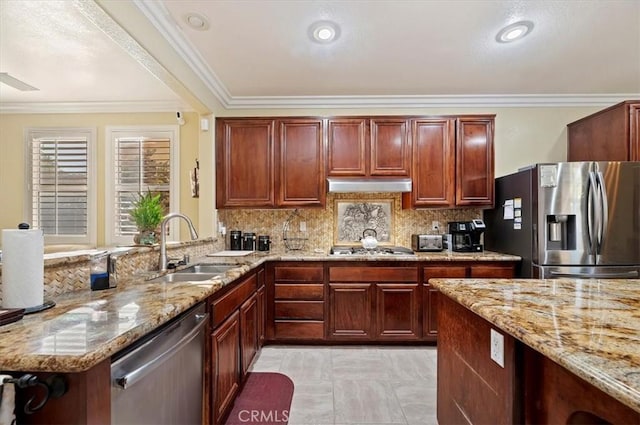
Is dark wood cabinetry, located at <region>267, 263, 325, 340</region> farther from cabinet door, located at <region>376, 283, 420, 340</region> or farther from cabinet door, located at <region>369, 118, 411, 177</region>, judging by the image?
cabinet door, located at <region>369, 118, 411, 177</region>

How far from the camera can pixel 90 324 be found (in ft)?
3.41

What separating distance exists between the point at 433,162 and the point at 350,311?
72.3 inches

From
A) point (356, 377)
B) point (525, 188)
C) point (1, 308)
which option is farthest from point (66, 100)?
point (525, 188)

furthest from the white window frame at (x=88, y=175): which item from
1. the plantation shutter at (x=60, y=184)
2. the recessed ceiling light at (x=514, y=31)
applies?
the recessed ceiling light at (x=514, y=31)

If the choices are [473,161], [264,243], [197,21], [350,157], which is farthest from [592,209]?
[197,21]

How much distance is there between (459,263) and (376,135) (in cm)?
160

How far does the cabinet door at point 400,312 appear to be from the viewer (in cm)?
305

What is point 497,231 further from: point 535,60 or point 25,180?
point 25,180

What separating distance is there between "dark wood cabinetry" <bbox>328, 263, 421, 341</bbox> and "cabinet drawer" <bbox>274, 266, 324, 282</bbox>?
0.15 meters

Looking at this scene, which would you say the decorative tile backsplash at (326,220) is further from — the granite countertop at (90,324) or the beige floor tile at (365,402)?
the granite countertop at (90,324)

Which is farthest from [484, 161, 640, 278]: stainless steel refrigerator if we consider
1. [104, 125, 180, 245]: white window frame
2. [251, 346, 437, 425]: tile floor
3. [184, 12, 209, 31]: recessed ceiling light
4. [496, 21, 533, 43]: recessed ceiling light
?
Answer: [104, 125, 180, 245]: white window frame

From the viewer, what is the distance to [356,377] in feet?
8.19

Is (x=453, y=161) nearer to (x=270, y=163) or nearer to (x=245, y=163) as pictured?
(x=270, y=163)

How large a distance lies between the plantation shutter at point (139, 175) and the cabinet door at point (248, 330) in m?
2.14
